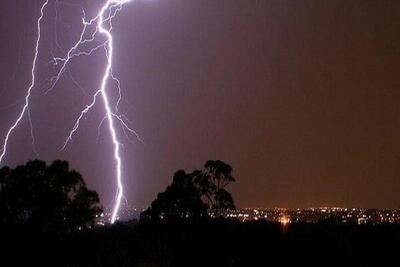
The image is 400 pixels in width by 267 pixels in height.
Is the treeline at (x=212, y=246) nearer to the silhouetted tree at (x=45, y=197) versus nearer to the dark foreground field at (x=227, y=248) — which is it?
the dark foreground field at (x=227, y=248)

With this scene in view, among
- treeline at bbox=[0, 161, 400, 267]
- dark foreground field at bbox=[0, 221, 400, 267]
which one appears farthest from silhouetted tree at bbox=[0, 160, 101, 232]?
dark foreground field at bbox=[0, 221, 400, 267]

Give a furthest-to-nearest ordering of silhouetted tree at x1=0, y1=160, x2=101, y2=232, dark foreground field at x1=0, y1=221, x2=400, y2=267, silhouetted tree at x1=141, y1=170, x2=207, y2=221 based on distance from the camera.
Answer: silhouetted tree at x1=141, y1=170, x2=207, y2=221 < silhouetted tree at x1=0, y1=160, x2=101, y2=232 < dark foreground field at x1=0, y1=221, x2=400, y2=267

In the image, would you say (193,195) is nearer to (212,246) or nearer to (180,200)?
(180,200)

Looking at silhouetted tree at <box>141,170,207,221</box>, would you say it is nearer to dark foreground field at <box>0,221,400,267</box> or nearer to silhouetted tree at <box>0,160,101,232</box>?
silhouetted tree at <box>0,160,101,232</box>

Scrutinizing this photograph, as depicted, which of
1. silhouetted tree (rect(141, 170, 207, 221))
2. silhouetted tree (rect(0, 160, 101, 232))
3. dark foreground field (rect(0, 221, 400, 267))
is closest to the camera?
dark foreground field (rect(0, 221, 400, 267))

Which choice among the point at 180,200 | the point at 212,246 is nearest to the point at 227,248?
the point at 212,246

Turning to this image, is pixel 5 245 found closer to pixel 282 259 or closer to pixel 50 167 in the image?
pixel 282 259

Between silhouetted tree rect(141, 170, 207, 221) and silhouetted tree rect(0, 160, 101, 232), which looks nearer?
silhouetted tree rect(0, 160, 101, 232)
